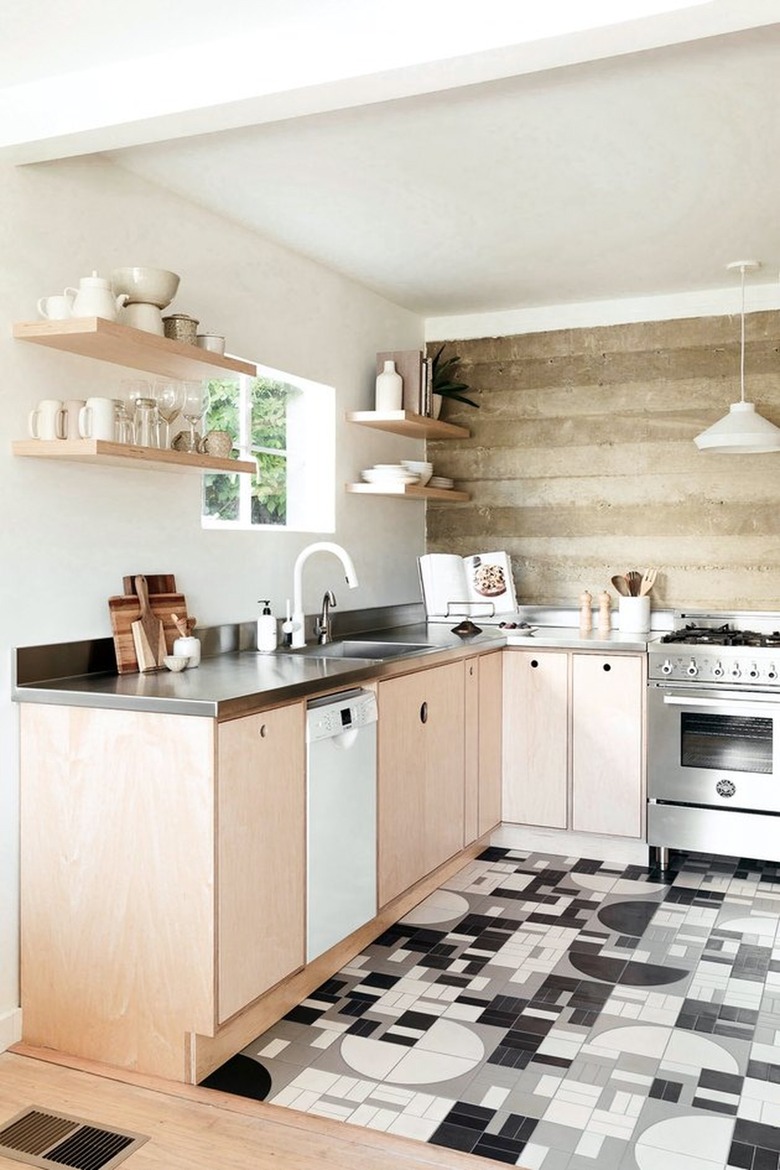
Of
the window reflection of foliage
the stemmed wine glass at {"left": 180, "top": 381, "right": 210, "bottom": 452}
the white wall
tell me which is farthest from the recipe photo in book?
the stemmed wine glass at {"left": 180, "top": 381, "right": 210, "bottom": 452}

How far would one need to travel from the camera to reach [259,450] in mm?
4020

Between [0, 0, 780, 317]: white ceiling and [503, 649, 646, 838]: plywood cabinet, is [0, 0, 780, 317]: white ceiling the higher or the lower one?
the higher one

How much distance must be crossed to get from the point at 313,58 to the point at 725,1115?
2.50m

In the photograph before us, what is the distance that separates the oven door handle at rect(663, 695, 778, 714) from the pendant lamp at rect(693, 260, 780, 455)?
3.34 ft

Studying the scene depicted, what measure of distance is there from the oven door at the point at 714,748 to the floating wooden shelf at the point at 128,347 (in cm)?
214

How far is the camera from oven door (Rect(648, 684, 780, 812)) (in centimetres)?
398

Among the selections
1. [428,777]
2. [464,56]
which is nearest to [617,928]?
[428,777]

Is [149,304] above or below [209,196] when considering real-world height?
below

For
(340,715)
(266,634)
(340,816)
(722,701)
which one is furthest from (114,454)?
(722,701)

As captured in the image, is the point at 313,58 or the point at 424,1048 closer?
the point at 313,58

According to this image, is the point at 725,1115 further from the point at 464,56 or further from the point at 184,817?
the point at 464,56

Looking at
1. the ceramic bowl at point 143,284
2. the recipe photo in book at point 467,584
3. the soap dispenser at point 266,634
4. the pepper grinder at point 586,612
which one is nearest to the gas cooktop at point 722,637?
the pepper grinder at point 586,612

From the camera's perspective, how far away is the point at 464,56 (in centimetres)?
214

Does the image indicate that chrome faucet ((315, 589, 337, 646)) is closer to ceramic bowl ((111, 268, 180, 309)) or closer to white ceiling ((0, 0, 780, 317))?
white ceiling ((0, 0, 780, 317))
